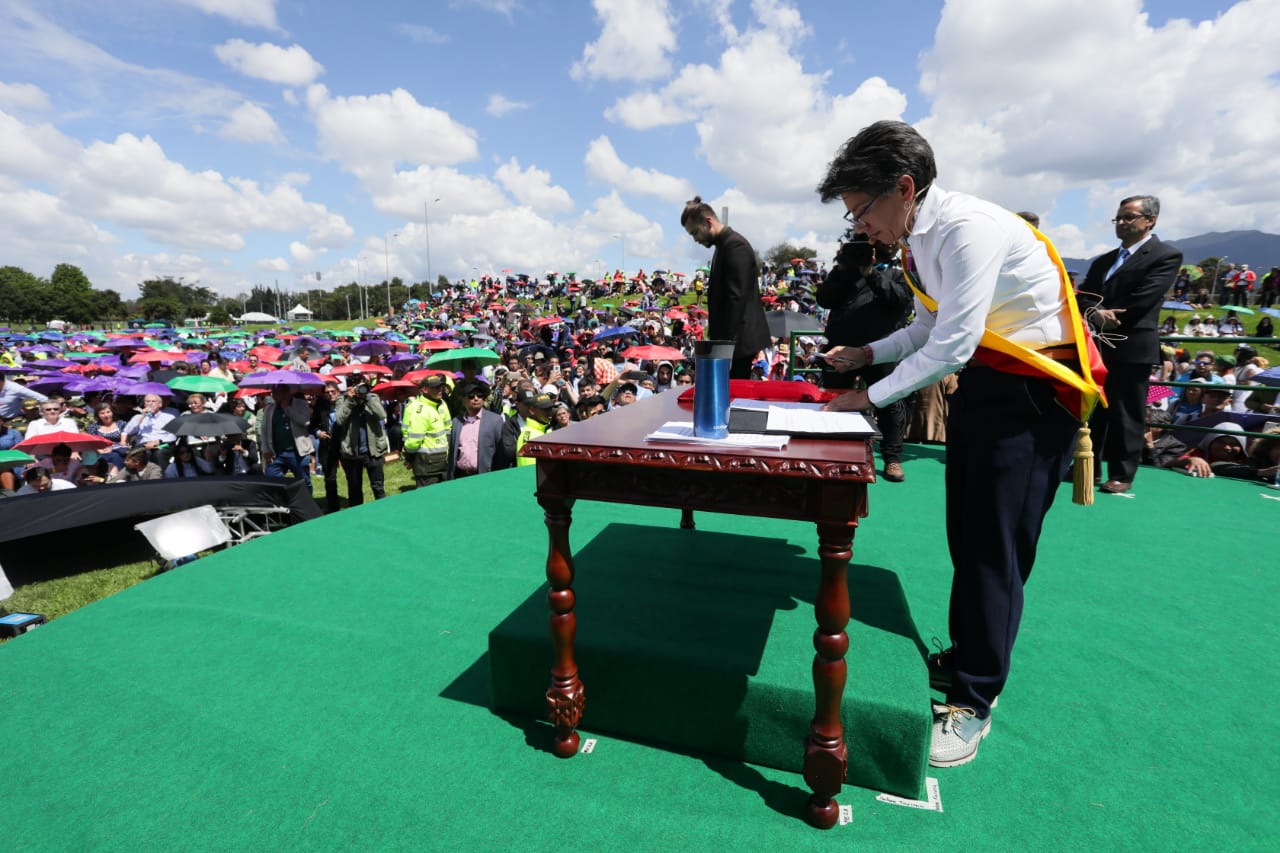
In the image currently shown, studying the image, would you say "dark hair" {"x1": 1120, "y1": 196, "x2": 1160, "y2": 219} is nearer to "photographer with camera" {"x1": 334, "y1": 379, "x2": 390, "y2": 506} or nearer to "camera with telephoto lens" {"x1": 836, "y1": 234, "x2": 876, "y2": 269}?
"camera with telephoto lens" {"x1": 836, "y1": 234, "x2": 876, "y2": 269}

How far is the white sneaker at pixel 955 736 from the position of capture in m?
1.99

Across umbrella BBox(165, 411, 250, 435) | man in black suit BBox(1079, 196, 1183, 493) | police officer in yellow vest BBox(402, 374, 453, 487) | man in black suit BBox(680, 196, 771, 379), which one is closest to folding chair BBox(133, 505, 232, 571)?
police officer in yellow vest BBox(402, 374, 453, 487)

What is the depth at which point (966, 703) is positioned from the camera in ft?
6.70

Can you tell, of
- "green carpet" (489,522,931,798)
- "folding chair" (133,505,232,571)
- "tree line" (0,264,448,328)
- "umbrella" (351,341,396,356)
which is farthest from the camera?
"tree line" (0,264,448,328)

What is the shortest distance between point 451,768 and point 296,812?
1.49 feet

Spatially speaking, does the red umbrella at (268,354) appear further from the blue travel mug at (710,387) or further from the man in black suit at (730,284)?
the blue travel mug at (710,387)

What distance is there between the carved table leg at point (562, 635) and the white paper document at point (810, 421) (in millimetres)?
732

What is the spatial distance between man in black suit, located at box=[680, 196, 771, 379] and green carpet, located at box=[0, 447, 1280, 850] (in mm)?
1531

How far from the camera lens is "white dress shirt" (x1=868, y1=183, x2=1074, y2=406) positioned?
1.71 metres

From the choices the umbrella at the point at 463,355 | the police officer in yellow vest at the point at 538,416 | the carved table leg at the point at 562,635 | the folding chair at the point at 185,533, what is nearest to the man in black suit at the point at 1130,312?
the carved table leg at the point at 562,635

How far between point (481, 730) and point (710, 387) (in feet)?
4.92

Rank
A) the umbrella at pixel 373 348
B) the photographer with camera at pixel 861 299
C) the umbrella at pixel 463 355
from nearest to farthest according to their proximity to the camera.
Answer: the photographer with camera at pixel 861 299 < the umbrella at pixel 463 355 < the umbrella at pixel 373 348

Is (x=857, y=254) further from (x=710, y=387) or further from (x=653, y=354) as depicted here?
(x=653, y=354)

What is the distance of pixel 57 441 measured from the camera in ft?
24.1
